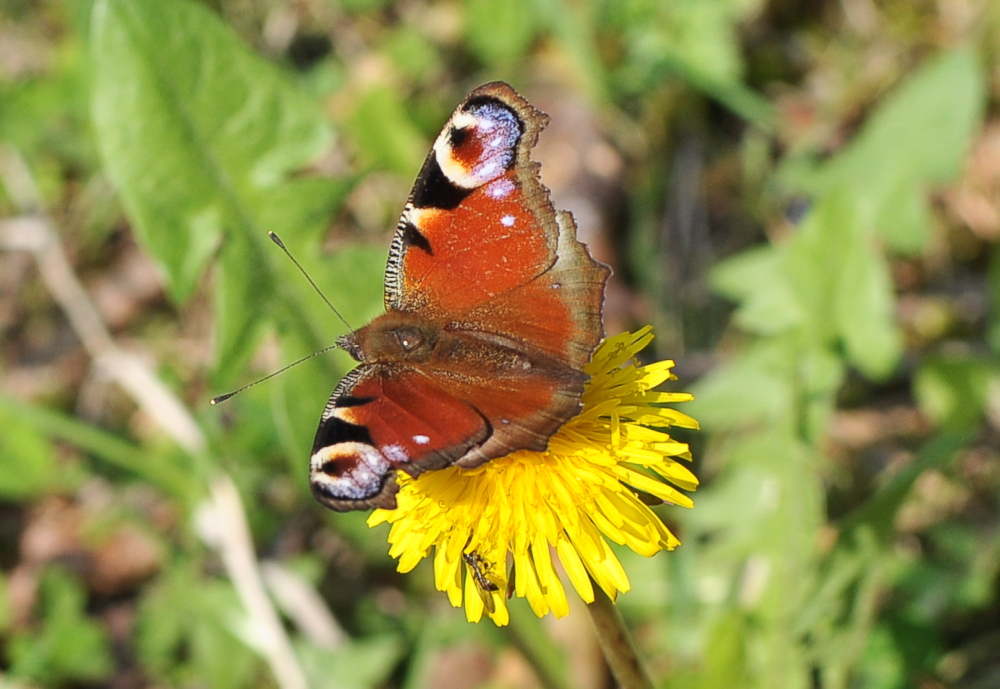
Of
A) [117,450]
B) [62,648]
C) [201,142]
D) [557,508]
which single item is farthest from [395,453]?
[62,648]

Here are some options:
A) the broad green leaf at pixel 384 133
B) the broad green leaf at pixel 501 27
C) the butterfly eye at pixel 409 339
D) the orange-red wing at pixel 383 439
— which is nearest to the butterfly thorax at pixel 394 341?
the butterfly eye at pixel 409 339

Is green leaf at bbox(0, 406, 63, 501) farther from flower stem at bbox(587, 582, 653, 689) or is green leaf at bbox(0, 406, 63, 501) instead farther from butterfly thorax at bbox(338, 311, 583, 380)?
flower stem at bbox(587, 582, 653, 689)

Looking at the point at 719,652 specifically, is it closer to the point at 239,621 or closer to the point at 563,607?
the point at 563,607

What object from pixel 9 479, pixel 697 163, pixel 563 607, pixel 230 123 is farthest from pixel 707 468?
pixel 9 479

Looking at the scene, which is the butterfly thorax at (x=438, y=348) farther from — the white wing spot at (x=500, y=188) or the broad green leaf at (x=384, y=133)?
the broad green leaf at (x=384, y=133)

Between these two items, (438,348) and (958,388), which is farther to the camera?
(958,388)

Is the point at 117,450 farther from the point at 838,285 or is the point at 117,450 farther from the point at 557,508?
the point at 838,285

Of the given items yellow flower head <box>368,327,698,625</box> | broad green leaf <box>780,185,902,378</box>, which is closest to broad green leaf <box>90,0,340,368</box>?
yellow flower head <box>368,327,698,625</box>

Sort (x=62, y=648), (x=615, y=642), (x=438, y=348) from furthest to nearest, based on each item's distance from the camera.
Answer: (x=62, y=648) < (x=438, y=348) < (x=615, y=642)
